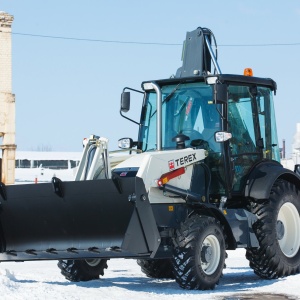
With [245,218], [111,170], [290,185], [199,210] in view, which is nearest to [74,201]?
[111,170]

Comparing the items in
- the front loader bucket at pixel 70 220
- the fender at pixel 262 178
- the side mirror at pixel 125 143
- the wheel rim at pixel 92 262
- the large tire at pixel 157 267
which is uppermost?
the side mirror at pixel 125 143

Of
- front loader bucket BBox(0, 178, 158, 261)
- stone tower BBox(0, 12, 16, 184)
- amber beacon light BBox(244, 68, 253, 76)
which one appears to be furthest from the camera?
stone tower BBox(0, 12, 16, 184)

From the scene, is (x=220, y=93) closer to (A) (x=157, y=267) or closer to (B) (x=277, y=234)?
(B) (x=277, y=234)

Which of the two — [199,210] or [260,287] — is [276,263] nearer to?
[260,287]

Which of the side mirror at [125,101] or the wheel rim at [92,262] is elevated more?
the side mirror at [125,101]

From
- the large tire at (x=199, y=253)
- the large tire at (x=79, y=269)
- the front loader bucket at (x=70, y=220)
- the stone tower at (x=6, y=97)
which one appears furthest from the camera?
the stone tower at (x=6, y=97)

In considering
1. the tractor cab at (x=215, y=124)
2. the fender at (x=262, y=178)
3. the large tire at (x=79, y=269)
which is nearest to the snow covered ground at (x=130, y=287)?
the large tire at (x=79, y=269)

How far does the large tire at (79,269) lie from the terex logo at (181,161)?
2.02 m

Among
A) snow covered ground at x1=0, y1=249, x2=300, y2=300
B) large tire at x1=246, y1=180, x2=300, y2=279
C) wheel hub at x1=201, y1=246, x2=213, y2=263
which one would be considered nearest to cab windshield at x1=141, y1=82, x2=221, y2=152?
large tire at x1=246, y1=180, x2=300, y2=279

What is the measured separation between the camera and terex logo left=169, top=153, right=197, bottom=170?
11.4 m

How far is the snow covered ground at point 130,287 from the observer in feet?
33.0

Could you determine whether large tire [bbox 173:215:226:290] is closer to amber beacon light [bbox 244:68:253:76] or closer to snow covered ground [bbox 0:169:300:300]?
snow covered ground [bbox 0:169:300:300]

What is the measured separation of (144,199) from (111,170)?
129 cm

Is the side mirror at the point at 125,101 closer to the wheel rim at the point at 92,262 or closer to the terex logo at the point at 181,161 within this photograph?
the terex logo at the point at 181,161
